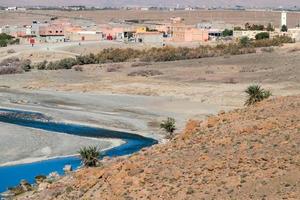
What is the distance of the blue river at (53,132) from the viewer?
119 ft

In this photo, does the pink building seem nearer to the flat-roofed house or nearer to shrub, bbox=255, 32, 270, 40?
the flat-roofed house

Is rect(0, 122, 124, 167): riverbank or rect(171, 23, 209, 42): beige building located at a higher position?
rect(171, 23, 209, 42): beige building

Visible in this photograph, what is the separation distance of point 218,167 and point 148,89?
167 feet

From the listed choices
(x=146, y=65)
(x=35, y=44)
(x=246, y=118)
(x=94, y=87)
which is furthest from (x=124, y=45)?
(x=246, y=118)

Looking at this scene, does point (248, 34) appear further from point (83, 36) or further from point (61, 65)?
point (61, 65)

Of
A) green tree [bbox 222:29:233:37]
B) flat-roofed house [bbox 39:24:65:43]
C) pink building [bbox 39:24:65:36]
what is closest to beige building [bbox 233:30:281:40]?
green tree [bbox 222:29:233:37]

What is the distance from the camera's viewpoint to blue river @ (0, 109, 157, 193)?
119 feet

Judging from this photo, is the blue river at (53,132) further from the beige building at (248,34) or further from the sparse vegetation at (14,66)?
the beige building at (248,34)

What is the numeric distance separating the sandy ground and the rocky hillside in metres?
18.3

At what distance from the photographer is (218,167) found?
21.2m

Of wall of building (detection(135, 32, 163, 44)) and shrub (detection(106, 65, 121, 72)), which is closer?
shrub (detection(106, 65, 121, 72))

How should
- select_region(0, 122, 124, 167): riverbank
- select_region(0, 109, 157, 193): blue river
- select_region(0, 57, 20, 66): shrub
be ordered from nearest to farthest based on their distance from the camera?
select_region(0, 109, 157, 193): blue river, select_region(0, 122, 124, 167): riverbank, select_region(0, 57, 20, 66): shrub

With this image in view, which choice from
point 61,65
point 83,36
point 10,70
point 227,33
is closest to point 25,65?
point 10,70

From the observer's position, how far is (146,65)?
9419 centimetres
